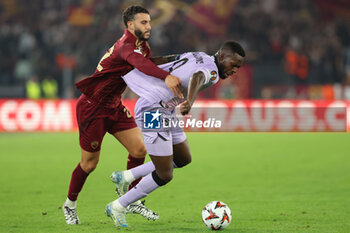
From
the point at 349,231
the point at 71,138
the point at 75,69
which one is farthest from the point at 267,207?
the point at 75,69

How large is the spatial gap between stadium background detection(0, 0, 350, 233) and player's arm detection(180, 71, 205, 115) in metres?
1.35

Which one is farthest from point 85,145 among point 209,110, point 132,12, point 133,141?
point 209,110

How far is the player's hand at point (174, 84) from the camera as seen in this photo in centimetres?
486

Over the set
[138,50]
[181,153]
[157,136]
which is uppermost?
[138,50]

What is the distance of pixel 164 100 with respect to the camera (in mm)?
5145

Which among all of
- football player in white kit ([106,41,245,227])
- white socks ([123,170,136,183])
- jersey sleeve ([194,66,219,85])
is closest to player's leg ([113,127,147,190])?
white socks ([123,170,136,183])

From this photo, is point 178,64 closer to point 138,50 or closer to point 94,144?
point 138,50

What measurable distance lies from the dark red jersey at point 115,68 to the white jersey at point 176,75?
180mm

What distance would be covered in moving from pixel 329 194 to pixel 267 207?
1264mm

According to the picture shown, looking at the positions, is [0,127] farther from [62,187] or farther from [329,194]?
[329,194]

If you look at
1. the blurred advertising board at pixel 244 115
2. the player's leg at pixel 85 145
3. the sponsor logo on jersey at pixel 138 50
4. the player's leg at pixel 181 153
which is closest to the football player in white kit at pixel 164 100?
the player's leg at pixel 181 153

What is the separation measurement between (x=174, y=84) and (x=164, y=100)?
0.32 meters

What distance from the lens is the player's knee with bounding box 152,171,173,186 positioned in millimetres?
5224

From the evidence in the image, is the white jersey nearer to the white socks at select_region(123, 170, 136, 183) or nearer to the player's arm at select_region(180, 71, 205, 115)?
the player's arm at select_region(180, 71, 205, 115)
